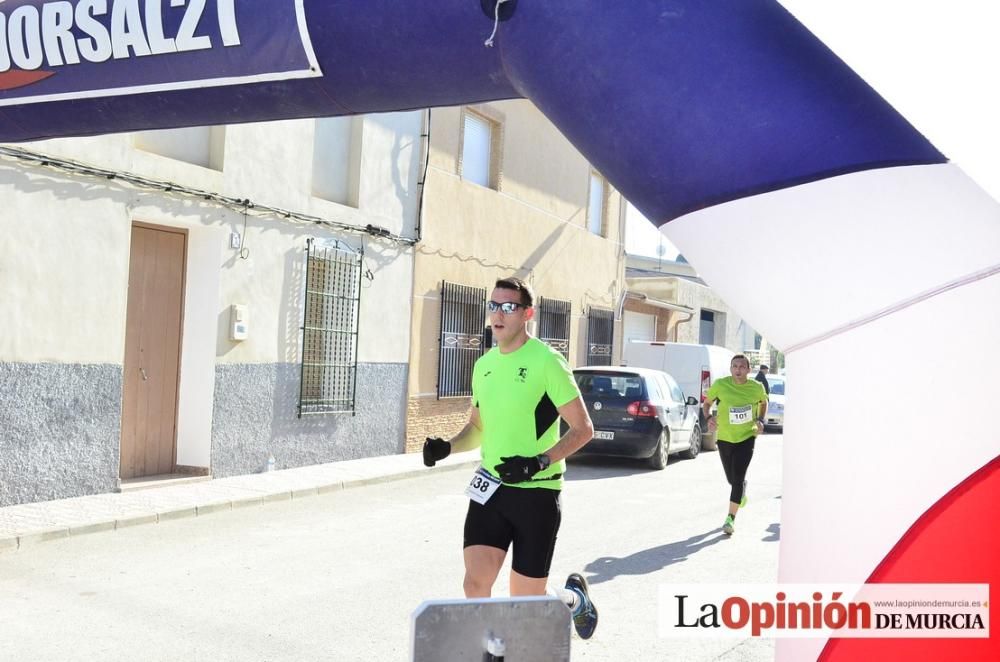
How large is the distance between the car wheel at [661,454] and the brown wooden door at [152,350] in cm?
685

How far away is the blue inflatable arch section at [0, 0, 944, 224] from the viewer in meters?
2.64

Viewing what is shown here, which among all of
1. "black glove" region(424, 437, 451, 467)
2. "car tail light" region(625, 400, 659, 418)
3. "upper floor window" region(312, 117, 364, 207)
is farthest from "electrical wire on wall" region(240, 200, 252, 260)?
"black glove" region(424, 437, 451, 467)

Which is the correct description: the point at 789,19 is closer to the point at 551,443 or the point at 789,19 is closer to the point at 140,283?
the point at 551,443

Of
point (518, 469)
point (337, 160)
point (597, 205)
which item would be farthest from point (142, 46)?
point (597, 205)

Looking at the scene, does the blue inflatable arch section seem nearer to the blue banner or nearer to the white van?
the blue banner

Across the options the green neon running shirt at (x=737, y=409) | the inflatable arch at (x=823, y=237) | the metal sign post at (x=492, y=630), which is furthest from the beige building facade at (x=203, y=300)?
the metal sign post at (x=492, y=630)

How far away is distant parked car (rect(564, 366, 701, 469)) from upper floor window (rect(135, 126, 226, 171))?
608cm

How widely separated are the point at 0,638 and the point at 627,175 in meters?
4.34

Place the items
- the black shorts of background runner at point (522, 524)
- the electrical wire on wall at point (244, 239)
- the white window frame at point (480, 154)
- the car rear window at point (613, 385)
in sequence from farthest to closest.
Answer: the white window frame at point (480, 154) < the car rear window at point (613, 385) < the electrical wire on wall at point (244, 239) < the black shorts of background runner at point (522, 524)

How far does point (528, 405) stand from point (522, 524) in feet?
1.81

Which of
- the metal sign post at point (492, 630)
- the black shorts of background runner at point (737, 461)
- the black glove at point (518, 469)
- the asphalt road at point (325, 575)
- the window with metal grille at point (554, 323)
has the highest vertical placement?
the window with metal grille at point (554, 323)

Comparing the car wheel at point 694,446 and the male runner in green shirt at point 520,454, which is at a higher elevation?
the male runner in green shirt at point 520,454

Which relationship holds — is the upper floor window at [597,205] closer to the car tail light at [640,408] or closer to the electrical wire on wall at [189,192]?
the electrical wire on wall at [189,192]

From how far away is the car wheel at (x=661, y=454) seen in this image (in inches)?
543
